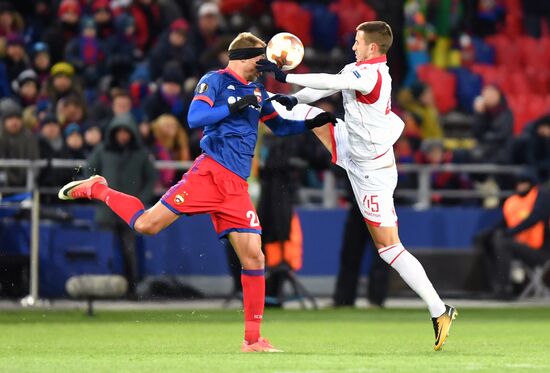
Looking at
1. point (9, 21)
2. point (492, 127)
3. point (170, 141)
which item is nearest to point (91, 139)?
point (170, 141)

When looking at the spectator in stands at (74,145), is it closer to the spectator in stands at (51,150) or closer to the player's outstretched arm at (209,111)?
the spectator in stands at (51,150)

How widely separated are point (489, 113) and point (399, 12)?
2.93 m

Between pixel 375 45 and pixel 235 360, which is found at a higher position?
pixel 375 45

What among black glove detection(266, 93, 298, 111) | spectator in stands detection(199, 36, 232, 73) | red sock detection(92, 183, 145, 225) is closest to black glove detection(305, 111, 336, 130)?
black glove detection(266, 93, 298, 111)

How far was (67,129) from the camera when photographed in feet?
61.4

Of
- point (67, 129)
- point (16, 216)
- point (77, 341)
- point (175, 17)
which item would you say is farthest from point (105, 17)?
point (77, 341)

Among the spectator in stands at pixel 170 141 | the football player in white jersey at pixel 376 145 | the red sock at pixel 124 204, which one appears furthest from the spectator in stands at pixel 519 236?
the red sock at pixel 124 204

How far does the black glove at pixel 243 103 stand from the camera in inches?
424

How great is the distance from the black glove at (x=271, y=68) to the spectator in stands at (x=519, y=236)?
8346 millimetres

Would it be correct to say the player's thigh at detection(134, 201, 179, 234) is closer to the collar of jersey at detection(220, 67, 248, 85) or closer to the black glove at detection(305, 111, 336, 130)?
the collar of jersey at detection(220, 67, 248, 85)

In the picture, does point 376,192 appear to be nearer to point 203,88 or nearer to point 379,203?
point 379,203

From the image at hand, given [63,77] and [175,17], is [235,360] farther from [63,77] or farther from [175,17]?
[175,17]

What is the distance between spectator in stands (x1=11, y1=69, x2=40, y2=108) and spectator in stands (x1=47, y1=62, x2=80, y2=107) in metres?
0.22

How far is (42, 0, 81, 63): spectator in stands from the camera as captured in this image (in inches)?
874
